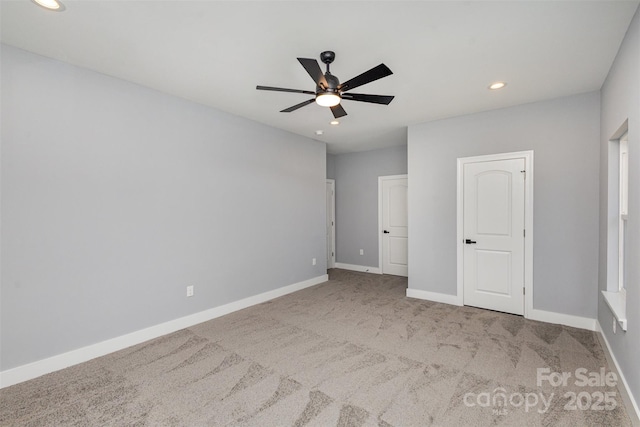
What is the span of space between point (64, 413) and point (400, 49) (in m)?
3.63

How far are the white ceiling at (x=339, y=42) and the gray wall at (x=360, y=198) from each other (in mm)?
2827

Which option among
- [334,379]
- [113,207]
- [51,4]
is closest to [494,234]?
[334,379]

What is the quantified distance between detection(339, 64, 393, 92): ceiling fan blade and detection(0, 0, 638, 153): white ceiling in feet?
1.06

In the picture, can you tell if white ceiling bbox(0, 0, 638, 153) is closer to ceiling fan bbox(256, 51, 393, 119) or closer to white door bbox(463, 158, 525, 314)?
ceiling fan bbox(256, 51, 393, 119)

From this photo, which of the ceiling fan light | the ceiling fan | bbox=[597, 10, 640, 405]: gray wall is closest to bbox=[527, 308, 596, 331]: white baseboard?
bbox=[597, 10, 640, 405]: gray wall

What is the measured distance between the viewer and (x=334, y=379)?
93.7 inches

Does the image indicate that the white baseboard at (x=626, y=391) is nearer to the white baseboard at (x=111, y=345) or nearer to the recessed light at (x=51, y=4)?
the white baseboard at (x=111, y=345)

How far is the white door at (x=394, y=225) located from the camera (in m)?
6.04

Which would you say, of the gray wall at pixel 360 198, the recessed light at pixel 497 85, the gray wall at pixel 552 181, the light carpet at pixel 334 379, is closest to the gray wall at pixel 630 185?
the light carpet at pixel 334 379

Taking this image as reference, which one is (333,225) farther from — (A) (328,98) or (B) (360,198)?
(A) (328,98)

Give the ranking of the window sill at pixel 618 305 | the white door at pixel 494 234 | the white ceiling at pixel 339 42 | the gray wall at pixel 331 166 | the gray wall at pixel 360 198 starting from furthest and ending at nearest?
the gray wall at pixel 331 166, the gray wall at pixel 360 198, the white door at pixel 494 234, the window sill at pixel 618 305, the white ceiling at pixel 339 42

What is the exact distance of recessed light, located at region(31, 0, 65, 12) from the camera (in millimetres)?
1851

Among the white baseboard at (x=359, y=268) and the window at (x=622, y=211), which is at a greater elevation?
the window at (x=622, y=211)

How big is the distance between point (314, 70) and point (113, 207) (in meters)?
2.35
